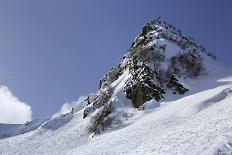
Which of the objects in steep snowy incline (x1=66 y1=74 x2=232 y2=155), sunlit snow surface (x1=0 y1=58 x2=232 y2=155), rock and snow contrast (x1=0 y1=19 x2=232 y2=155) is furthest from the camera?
rock and snow contrast (x1=0 y1=19 x2=232 y2=155)

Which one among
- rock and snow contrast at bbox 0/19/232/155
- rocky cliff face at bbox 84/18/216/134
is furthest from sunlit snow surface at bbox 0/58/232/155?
rocky cliff face at bbox 84/18/216/134

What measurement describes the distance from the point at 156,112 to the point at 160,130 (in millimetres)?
9809

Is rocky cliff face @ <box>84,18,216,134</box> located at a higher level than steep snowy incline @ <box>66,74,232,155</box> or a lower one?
higher

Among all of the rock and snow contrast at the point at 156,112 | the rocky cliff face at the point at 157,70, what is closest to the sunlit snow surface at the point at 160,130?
the rock and snow contrast at the point at 156,112

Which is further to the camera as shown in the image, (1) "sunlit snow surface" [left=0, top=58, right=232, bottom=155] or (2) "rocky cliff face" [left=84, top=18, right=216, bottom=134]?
(2) "rocky cliff face" [left=84, top=18, right=216, bottom=134]

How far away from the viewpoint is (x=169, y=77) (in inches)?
2315

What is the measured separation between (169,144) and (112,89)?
3373 cm

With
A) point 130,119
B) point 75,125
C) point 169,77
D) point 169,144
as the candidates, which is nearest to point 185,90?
point 169,77

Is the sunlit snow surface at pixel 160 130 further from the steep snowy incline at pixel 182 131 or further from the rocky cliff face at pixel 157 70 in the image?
the rocky cliff face at pixel 157 70

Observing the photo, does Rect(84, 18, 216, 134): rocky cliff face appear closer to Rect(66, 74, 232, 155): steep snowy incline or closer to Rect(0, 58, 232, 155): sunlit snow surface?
Rect(0, 58, 232, 155): sunlit snow surface

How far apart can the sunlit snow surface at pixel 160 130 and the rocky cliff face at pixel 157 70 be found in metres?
1.29

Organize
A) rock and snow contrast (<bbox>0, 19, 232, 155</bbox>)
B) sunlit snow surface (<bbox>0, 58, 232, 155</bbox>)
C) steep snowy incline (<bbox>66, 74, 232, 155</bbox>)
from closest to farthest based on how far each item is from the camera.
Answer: steep snowy incline (<bbox>66, 74, 232, 155</bbox>)
sunlit snow surface (<bbox>0, 58, 232, 155</bbox>)
rock and snow contrast (<bbox>0, 19, 232, 155</bbox>)

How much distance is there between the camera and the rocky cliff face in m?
56.8

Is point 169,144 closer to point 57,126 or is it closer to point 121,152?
point 121,152
